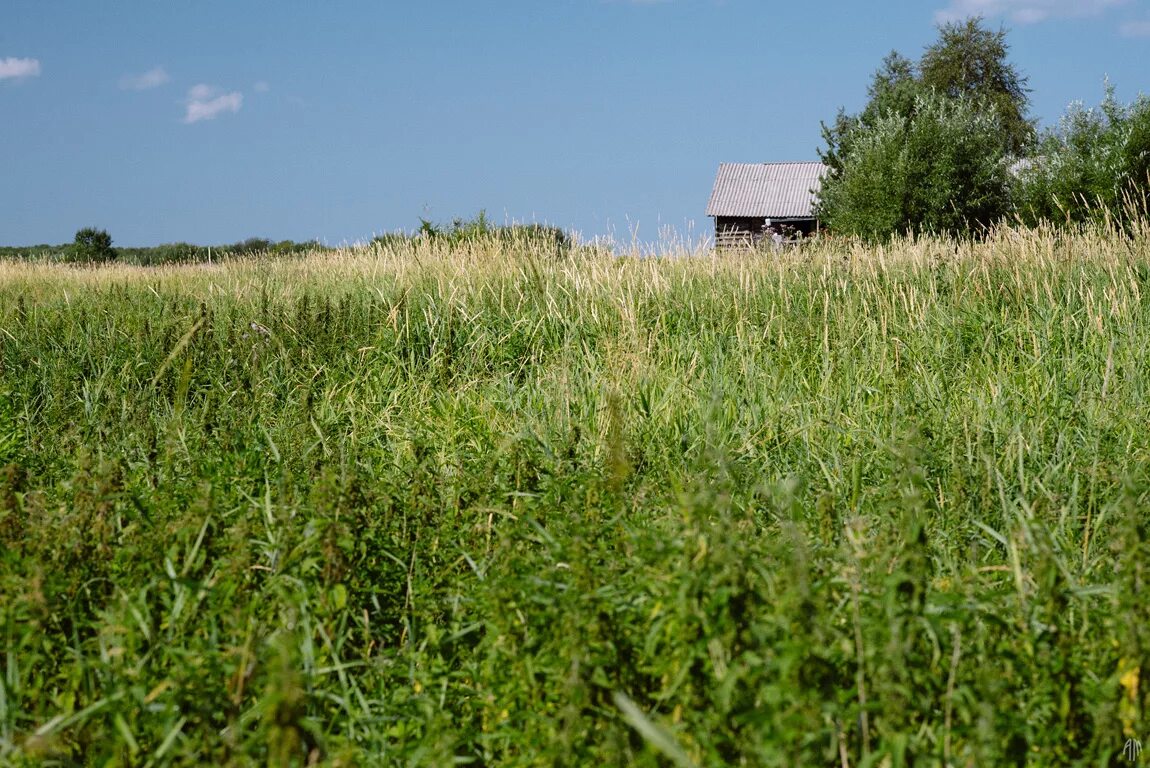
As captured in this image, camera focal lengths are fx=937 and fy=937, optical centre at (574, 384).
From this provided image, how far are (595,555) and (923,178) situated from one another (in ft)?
69.5

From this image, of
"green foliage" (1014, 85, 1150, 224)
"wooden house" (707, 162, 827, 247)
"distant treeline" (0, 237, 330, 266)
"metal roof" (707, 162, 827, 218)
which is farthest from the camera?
"metal roof" (707, 162, 827, 218)

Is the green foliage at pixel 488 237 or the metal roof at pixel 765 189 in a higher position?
the metal roof at pixel 765 189

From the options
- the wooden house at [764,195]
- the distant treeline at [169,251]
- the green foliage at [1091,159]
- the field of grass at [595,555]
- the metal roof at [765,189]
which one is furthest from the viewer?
the metal roof at [765,189]

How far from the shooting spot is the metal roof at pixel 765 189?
40.1 metres

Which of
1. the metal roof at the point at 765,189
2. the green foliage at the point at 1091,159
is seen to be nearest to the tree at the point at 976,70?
the metal roof at the point at 765,189

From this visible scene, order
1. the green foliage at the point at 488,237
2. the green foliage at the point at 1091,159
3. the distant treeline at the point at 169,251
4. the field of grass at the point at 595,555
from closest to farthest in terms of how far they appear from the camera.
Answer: the field of grass at the point at 595,555 → the green foliage at the point at 488,237 → the green foliage at the point at 1091,159 → the distant treeline at the point at 169,251

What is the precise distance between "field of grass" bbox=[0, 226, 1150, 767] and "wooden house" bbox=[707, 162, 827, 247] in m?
34.9

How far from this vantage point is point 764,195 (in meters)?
41.1

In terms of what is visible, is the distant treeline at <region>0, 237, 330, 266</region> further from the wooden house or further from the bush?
the wooden house

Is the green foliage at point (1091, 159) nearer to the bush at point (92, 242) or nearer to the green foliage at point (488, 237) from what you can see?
the green foliage at point (488, 237)

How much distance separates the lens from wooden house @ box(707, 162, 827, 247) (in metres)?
39.8

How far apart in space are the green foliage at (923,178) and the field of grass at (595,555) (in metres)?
16.5

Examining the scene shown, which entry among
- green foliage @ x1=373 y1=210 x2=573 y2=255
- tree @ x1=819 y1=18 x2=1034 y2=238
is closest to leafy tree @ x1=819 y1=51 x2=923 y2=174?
tree @ x1=819 y1=18 x2=1034 y2=238

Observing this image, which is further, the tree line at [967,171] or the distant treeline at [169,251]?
the distant treeline at [169,251]
